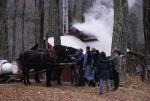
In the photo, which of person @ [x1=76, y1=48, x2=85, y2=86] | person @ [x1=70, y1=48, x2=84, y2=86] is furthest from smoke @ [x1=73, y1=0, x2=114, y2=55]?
person @ [x1=76, y1=48, x2=85, y2=86]

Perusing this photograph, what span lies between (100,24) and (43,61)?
2352cm

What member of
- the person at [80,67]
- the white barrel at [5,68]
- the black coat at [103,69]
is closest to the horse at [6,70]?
the white barrel at [5,68]

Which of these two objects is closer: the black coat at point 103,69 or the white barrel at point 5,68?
the black coat at point 103,69

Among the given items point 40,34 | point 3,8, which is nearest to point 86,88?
point 3,8

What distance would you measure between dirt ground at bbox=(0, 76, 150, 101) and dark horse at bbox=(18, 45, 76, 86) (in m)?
0.92

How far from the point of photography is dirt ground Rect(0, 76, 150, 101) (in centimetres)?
1938

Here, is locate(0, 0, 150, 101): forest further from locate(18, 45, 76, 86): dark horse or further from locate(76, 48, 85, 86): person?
locate(18, 45, 76, 86): dark horse

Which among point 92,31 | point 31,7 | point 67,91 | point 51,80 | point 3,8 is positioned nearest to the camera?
point 67,91

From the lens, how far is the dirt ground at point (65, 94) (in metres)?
19.4

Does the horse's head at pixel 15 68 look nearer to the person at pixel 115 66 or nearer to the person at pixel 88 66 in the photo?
the person at pixel 88 66

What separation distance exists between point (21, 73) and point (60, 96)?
5818mm

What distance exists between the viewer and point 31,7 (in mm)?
71875

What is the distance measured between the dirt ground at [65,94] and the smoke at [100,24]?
682 inches

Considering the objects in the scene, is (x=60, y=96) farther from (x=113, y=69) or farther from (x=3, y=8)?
(x=3, y=8)
